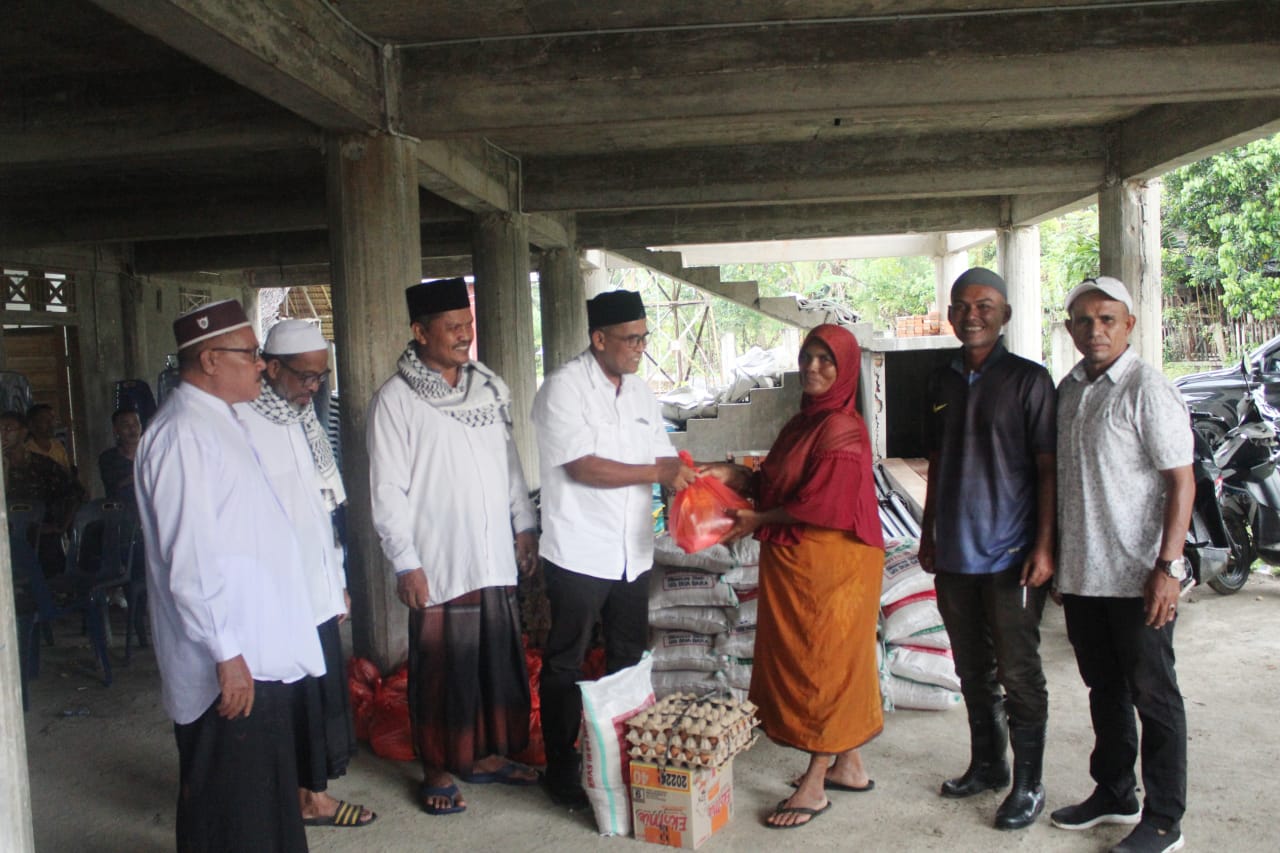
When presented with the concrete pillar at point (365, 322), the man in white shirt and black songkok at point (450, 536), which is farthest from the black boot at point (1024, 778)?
the concrete pillar at point (365, 322)

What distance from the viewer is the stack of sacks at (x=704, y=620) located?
4547mm

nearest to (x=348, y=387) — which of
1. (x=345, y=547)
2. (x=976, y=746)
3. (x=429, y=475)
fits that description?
(x=345, y=547)

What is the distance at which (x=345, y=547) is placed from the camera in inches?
214

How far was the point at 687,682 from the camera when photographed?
A: 4.59 meters

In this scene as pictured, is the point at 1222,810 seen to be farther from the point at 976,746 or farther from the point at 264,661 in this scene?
the point at 264,661

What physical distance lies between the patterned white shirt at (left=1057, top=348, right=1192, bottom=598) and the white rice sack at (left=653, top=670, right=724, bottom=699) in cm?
188

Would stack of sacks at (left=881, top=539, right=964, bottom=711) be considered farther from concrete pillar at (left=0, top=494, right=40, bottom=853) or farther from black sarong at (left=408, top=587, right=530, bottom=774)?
concrete pillar at (left=0, top=494, right=40, bottom=853)

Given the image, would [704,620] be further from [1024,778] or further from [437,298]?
[437,298]

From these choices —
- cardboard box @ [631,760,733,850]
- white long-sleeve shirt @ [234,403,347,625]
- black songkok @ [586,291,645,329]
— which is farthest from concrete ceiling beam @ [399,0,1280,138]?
cardboard box @ [631,760,733,850]

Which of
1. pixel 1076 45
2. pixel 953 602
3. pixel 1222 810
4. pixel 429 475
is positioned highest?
pixel 1076 45

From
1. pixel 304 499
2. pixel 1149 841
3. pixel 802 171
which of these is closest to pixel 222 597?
pixel 304 499

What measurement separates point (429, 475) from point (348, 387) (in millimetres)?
1879

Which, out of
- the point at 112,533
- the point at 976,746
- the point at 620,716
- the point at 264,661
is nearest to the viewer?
the point at 264,661

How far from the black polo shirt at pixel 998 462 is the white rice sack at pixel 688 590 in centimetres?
137
